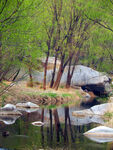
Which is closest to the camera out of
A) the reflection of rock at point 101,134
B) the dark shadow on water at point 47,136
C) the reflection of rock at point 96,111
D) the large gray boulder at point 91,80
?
the dark shadow on water at point 47,136

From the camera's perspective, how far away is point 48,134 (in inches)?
480

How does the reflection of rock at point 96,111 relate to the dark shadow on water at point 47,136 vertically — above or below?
below

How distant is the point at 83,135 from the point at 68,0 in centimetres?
1657

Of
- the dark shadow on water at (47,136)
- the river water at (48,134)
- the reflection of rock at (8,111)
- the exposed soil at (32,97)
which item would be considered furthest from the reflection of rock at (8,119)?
the exposed soil at (32,97)

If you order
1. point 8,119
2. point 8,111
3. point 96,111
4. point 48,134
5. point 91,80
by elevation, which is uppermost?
point 48,134

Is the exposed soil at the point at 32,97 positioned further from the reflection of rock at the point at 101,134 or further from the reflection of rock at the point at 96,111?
the reflection of rock at the point at 101,134

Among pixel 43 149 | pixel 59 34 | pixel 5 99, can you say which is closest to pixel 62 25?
pixel 59 34

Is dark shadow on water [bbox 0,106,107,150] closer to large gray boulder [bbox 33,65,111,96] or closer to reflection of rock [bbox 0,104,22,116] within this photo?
reflection of rock [bbox 0,104,22,116]

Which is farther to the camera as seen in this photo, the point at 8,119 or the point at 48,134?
the point at 8,119

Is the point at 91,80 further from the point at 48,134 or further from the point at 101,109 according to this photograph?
the point at 48,134

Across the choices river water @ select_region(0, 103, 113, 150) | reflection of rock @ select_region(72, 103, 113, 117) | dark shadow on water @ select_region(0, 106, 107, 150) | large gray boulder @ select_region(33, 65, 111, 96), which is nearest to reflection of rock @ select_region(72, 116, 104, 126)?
river water @ select_region(0, 103, 113, 150)

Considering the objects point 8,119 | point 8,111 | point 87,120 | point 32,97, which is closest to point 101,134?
point 87,120

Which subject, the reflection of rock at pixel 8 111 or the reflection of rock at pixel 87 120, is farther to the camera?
the reflection of rock at pixel 8 111

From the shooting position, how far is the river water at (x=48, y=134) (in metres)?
10.4
